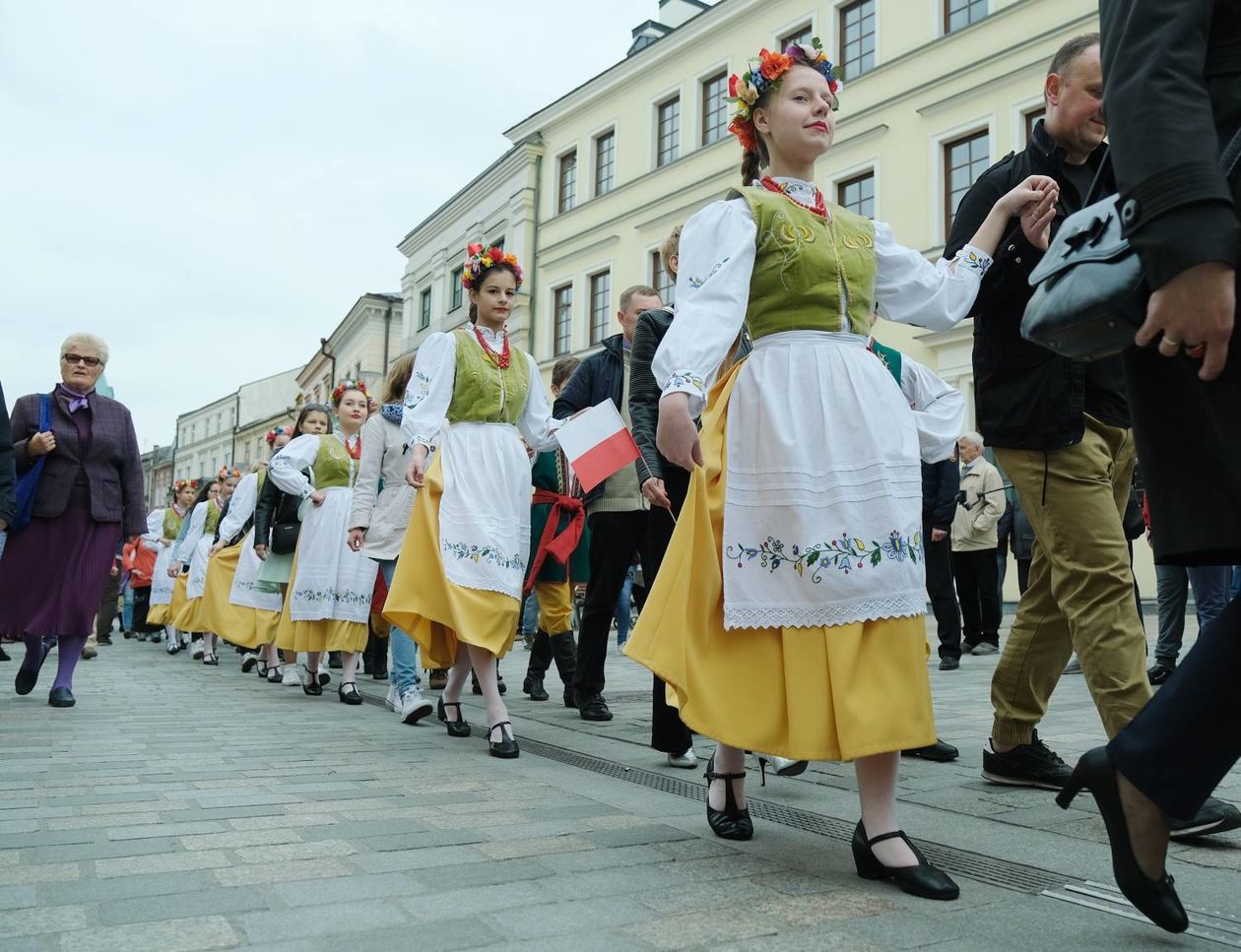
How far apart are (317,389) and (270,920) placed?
6059cm

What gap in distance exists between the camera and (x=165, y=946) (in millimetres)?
2059

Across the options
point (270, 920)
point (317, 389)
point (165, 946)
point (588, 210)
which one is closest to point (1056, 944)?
point (270, 920)

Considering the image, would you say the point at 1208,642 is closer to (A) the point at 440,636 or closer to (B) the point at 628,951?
(B) the point at 628,951

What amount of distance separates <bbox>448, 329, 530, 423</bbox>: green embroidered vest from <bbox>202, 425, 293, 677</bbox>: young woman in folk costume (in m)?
3.92

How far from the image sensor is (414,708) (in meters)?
5.91

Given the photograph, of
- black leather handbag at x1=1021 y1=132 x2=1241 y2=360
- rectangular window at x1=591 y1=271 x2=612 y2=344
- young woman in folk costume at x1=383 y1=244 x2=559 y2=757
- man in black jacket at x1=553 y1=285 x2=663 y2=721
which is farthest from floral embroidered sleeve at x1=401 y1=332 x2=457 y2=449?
rectangular window at x1=591 y1=271 x2=612 y2=344

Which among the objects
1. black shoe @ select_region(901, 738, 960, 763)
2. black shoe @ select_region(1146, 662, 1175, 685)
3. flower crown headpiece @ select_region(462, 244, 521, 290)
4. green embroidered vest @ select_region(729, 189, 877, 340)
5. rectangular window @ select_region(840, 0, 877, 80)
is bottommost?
black shoe @ select_region(901, 738, 960, 763)

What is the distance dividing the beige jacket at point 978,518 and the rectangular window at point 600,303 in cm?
2013

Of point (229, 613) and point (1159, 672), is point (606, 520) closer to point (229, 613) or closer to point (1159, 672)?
point (1159, 672)

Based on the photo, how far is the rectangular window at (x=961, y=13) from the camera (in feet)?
67.5

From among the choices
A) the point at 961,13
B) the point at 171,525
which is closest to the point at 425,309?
the point at 961,13

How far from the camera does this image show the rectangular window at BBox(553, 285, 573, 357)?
31.2 metres

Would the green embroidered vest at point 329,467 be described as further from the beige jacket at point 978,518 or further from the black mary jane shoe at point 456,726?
the beige jacket at point 978,518

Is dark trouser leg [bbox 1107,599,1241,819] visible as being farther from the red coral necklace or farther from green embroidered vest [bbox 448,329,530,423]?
green embroidered vest [bbox 448,329,530,423]
